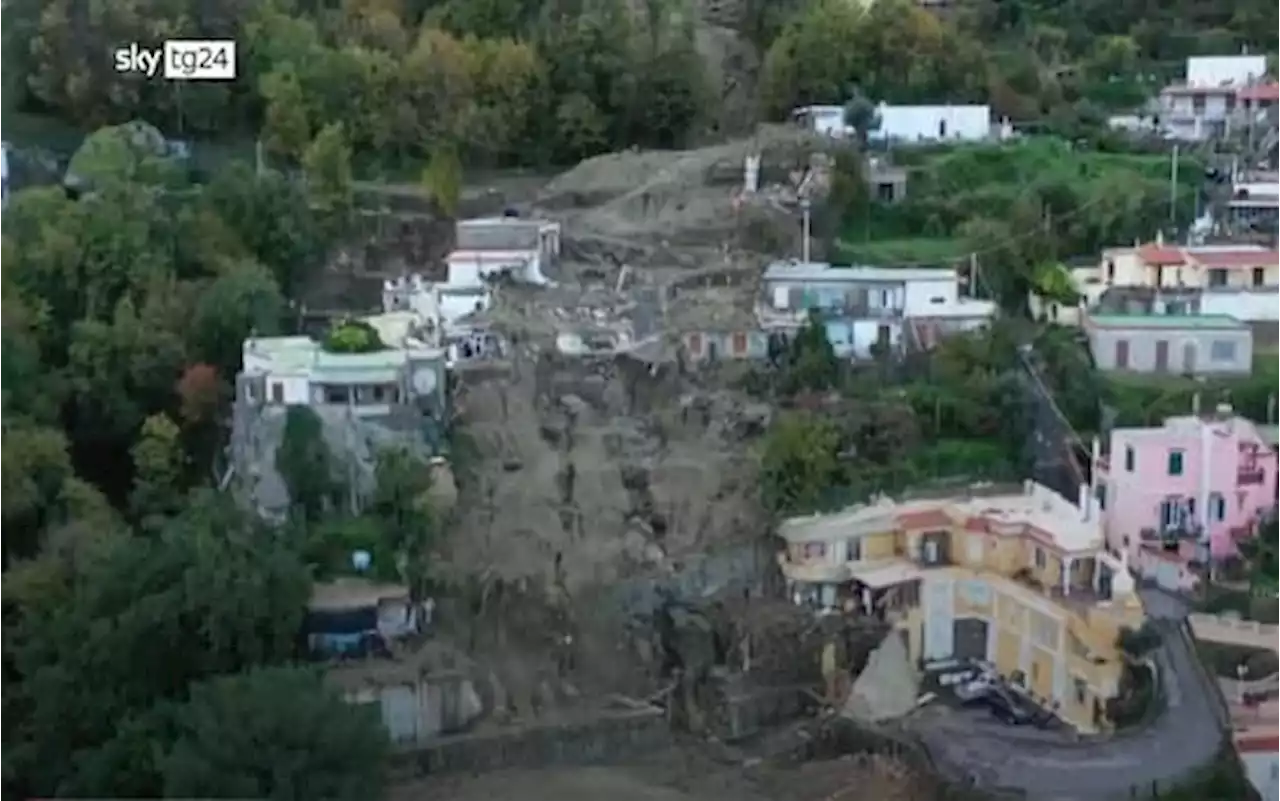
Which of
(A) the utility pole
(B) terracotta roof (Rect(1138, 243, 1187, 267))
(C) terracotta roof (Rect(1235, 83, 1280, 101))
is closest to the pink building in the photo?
(B) terracotta roof (Rect(1138, 243, 1187, 267))

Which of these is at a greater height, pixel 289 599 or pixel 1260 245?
pixel 1260 245

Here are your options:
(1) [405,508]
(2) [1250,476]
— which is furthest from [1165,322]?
(1) [405,508]

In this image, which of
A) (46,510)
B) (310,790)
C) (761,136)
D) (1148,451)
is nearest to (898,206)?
(761,136)

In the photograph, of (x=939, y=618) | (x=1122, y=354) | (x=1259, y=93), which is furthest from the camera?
(x=1259, y=93)

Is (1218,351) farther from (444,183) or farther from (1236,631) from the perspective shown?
(444,183)

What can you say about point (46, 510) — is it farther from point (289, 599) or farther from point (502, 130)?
point (502, 130)

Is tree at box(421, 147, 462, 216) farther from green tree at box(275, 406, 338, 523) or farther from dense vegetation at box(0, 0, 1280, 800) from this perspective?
green tree at box(275, 406, 338, 523)
